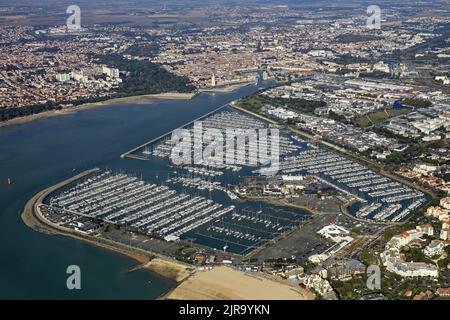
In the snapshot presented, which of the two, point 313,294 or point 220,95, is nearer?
point 313,294

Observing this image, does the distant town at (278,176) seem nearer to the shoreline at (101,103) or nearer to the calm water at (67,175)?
the shoreline at (101,103)

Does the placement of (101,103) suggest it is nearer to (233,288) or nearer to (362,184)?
(362,184)

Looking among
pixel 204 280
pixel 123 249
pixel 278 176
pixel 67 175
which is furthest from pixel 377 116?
pixel 204 280

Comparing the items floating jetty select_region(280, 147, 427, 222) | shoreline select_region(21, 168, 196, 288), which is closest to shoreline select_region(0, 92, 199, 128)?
shoreline select_region(21, 168, 196, 288)
